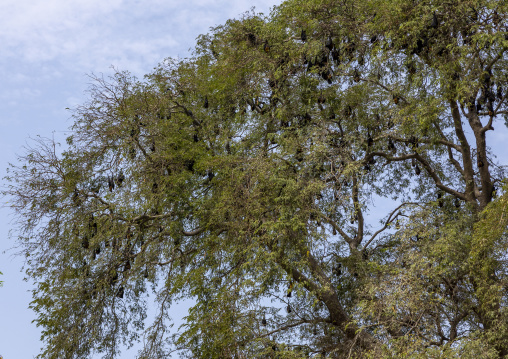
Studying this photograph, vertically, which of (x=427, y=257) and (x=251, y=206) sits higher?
(x=251, y=206)

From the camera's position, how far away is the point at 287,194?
11.1 m

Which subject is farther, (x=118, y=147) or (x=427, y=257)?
(x=118, y=147)

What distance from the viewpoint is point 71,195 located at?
41.2ft

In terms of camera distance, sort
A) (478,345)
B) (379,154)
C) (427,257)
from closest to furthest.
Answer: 1. (478,345)
2. (427,257)
3. (379,154)

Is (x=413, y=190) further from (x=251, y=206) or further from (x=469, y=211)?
(x=251, y=206)

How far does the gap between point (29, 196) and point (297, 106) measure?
5.21 m

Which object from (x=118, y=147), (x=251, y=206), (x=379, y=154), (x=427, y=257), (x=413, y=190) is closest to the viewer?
(x=427, y=257)

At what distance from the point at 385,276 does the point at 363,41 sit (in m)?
4.38

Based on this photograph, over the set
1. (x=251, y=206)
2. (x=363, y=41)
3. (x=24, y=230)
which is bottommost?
Result: (x=251, y=206)

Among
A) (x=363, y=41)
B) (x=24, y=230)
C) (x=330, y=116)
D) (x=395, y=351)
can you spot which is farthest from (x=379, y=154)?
(x=24, y=230)

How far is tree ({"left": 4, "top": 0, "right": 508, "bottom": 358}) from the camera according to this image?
35.4ft

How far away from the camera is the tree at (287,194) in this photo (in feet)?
35.4

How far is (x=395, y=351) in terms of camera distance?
934 cm

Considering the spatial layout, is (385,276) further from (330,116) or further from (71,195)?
(71,195)
